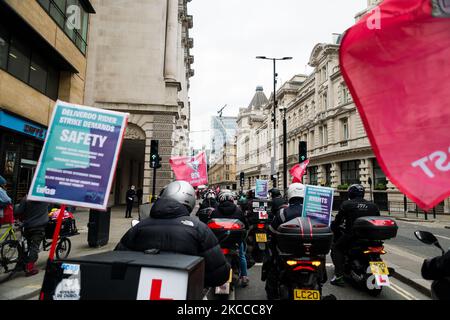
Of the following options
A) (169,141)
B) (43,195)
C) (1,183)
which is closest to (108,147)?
(43,195)

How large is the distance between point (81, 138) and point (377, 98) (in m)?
2.73

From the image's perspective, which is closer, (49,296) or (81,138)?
(49,296)

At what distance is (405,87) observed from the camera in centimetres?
206

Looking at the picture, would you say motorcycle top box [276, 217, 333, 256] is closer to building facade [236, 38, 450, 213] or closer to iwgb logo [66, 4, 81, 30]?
iwgb logo [66, 4, 81, 30]

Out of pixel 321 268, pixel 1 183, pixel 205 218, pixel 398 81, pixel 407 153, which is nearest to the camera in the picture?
pixel 407 153

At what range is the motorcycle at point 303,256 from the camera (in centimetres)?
380

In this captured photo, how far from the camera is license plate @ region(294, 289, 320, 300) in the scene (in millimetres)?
3686

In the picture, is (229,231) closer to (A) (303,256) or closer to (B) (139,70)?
(A) (303,256)

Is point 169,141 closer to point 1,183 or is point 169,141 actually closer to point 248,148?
point 1,183

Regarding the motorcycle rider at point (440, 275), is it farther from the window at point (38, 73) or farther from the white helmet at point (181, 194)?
the window at point (38, 73)

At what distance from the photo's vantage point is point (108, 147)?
3.18 meters

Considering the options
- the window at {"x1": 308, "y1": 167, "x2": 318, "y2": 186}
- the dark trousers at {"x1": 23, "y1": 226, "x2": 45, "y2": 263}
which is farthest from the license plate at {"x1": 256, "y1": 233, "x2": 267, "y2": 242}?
the window at {"x1": 308, "y1": 167, "x2": 318, "y2": 186}

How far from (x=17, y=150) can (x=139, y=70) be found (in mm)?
12134

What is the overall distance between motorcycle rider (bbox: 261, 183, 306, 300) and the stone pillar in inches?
758
